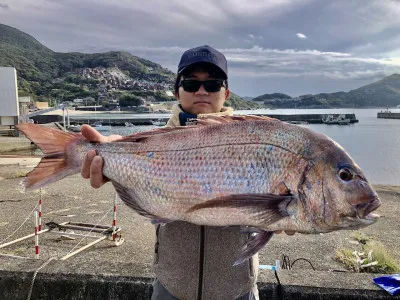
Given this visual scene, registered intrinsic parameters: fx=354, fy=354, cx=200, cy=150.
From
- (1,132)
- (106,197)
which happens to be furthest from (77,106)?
(106,197)

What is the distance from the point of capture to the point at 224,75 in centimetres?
323

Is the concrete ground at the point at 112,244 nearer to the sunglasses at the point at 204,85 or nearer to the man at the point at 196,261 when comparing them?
the man at the point at 196,261

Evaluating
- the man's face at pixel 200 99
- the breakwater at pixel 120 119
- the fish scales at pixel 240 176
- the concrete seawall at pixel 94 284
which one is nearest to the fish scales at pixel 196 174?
the fish scales at pixel 240 176

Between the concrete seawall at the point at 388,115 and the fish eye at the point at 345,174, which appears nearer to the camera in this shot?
the fish eye at the point at 345,174

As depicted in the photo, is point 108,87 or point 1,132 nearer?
point 1,132

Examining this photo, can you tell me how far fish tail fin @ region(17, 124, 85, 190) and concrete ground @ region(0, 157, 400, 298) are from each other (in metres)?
0.81

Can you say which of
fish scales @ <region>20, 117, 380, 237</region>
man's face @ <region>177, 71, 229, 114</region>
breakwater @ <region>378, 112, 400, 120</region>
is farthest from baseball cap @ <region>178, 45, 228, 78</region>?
breakwater @ <region>378, 112, 400, 120</region>

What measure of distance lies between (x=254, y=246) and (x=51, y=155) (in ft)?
5.43

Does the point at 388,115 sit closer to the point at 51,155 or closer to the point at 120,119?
the point at 120,119

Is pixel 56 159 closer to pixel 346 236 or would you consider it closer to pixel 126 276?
pixel 126 276

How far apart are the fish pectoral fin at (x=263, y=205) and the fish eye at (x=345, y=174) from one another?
355 mm

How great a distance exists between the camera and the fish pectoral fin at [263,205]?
221cm

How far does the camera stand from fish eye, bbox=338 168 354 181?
2.27m

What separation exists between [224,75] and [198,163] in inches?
42.7
